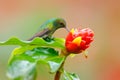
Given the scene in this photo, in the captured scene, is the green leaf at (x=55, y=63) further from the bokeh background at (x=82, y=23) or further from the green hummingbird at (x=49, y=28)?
the bokeh background at (x=82, y=23)

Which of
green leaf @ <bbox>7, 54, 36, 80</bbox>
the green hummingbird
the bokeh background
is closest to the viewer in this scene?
green leaf @ <bbox>7, 54, 36, 80</bbox>

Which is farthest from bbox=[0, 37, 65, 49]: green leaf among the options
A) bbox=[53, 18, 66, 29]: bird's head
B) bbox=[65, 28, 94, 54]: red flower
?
bbox=[53, 18, 66, 29]: bird's head

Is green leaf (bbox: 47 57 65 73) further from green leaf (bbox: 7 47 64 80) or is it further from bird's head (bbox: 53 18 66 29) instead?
bird's head (bbox: 53 18 66 29)

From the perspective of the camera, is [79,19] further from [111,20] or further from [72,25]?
[111,20]

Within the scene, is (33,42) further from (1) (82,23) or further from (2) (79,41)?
(1) (82,23)

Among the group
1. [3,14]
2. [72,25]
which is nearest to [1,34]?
[3,14]

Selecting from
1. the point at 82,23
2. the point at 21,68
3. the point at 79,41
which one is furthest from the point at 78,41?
the point at 82,23

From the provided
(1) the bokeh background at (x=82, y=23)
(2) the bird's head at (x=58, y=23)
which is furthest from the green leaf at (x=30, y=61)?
(1) the bokeh background at (x=82, y=23)
